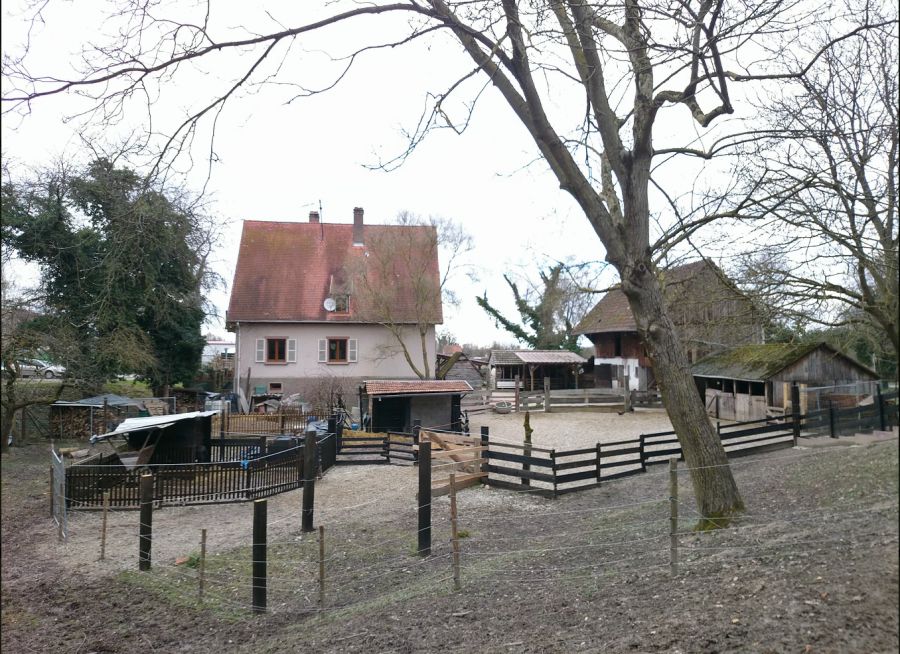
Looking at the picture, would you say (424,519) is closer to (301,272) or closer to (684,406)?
(684,406)

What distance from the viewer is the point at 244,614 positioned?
721cm

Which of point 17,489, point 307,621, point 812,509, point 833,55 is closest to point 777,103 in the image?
point 833,55

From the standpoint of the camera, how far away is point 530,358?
38031mm

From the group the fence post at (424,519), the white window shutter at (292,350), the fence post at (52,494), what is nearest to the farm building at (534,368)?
the white window shutter at (292,350)

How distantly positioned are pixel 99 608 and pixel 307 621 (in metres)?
2.73

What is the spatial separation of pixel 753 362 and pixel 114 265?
A: 23540 mm

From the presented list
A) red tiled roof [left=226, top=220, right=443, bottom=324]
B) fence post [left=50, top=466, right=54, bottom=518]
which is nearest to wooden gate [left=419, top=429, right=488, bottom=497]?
fence post [left=50, top=466, right=54, bottom=518]


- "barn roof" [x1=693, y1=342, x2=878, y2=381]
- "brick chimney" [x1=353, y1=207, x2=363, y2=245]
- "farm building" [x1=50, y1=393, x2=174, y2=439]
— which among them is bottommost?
"farm building" [x1=50, y1=393, x2=174, y2=439]

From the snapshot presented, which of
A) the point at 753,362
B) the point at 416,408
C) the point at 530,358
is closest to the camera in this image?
the point at 416,408

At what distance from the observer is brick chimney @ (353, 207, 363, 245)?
35.2 metres

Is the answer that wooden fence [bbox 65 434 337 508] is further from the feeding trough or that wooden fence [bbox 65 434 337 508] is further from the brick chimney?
the brick chimney

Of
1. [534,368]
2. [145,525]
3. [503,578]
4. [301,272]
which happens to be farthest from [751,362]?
[301,272]

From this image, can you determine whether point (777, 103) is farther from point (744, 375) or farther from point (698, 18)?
point (744, 375)

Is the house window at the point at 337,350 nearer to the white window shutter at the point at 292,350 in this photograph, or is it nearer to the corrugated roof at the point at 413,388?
the white window shutter at the point at 292,350
